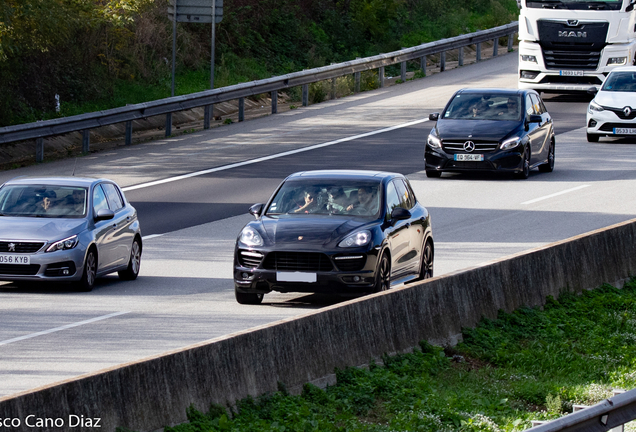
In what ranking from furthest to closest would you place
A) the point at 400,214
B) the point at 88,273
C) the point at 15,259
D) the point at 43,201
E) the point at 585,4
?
the point at 585,4 → the point at 43,201 → the point at 88,273 → the point at 15,259 → the point at 400,214

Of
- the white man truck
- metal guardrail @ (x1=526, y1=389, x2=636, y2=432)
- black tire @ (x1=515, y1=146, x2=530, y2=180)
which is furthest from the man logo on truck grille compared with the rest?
metal guardrail @ (x1=526, y1=389, x2=636, y2=432)

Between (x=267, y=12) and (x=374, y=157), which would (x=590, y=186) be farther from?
(x=267, y=12)

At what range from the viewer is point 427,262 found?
1483 centimetres

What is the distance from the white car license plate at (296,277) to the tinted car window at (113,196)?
4005mm

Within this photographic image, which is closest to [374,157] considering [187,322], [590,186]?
[590,186]

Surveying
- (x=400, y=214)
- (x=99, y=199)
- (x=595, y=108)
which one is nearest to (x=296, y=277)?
(x=400, y=214)

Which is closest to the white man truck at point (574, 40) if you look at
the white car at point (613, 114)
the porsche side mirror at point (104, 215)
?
the white car at point (613, 114)

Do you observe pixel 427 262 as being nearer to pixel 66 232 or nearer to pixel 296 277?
pixel 296 277

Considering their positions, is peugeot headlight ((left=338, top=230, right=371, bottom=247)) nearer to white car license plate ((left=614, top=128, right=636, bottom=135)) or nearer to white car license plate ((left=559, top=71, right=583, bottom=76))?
white car license plate ((left=614, top=128, right=636, bottom=135))

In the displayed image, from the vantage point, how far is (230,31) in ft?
135

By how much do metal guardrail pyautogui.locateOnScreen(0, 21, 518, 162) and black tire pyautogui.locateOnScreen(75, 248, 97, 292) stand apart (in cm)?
1035

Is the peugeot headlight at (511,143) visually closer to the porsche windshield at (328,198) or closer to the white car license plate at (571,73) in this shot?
the porsche windshield at (328,198)

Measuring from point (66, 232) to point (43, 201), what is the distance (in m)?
0.95

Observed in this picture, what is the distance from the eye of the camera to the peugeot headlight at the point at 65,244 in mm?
14156
